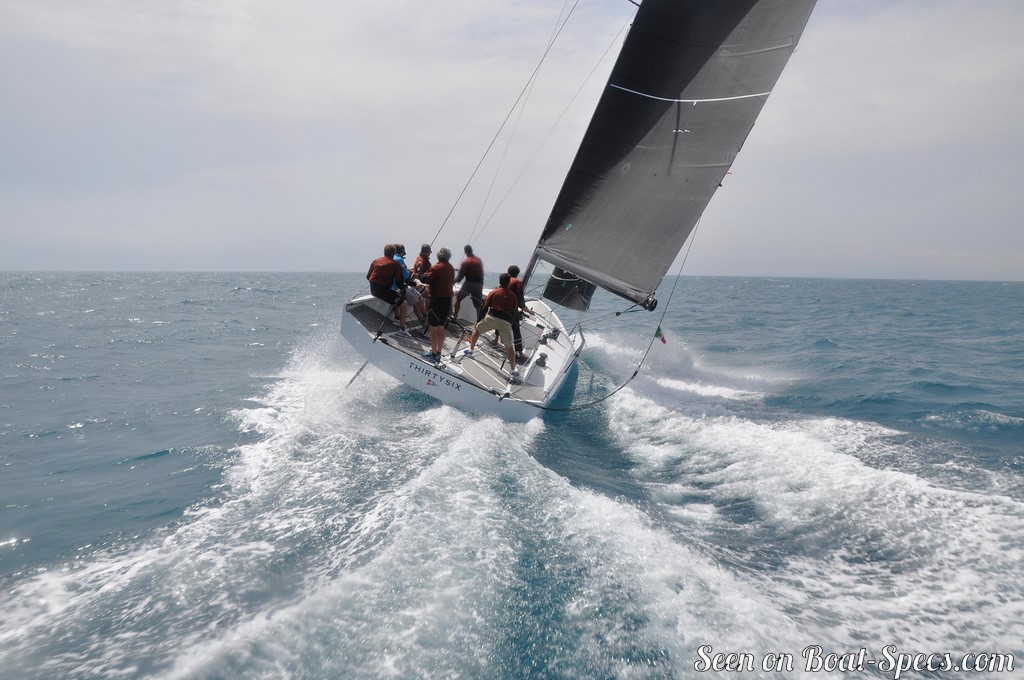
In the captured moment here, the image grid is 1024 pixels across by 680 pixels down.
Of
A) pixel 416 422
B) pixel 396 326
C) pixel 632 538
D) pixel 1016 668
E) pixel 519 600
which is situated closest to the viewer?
pixel 1016 668

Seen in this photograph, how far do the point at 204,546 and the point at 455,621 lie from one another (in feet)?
8.18

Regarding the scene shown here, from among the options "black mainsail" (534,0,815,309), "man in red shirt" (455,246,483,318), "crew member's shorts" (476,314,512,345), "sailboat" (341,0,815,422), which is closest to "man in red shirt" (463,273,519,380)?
"crew member's shorts" (476,314,512,345)

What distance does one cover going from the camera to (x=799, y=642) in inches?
142

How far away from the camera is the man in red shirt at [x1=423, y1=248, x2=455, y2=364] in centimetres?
836

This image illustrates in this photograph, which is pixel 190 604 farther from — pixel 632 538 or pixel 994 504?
pixel 994 504

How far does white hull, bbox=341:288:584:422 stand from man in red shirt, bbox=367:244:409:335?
0.86 ft

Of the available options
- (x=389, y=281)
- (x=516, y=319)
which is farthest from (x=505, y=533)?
(x=389, y=281)

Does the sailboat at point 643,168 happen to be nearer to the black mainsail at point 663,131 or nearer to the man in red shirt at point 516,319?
the black mainsail at point 663,131

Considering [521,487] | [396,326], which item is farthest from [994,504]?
[396,326]

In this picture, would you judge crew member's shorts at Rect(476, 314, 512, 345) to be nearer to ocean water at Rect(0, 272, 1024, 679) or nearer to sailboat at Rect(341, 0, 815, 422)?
sailboat at Rect(341, 0, 815, 422)

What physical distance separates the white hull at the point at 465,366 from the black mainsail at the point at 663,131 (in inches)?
64.8

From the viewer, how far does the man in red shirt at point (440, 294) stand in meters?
8.36

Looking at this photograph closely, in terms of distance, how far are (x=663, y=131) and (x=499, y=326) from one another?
154 inches

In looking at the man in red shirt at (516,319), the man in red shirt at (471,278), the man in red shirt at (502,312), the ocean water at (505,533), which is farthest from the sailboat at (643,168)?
the man in red shirt at (471,278)
